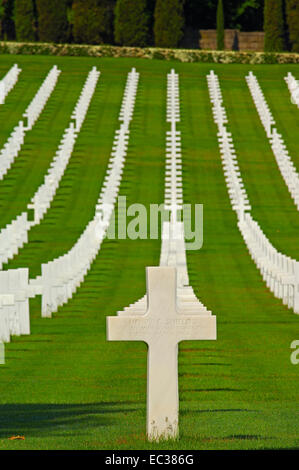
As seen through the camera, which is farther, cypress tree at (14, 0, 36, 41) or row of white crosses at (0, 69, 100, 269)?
cypress tree at (14, 0, 36, 41)

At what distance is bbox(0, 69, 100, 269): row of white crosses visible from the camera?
31.3m

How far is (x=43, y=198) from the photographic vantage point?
4075cm

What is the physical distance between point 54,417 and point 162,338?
168cm

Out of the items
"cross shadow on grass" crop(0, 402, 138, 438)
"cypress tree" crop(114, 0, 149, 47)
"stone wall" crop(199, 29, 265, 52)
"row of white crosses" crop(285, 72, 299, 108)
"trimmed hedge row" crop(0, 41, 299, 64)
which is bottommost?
"cross shadow on grass" crop(0, 402, 138, 438)

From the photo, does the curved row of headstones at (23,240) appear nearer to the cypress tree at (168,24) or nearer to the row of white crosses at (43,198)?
the row of white crosses at (43,198)

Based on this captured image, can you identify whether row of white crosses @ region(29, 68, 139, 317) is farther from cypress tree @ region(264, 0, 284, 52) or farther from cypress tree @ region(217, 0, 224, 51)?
cypress tree @ region(217, 0, 224, 51)

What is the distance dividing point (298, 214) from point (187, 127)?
54.6 feet

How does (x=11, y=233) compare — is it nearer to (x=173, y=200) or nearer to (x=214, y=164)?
(x=173, y=200)

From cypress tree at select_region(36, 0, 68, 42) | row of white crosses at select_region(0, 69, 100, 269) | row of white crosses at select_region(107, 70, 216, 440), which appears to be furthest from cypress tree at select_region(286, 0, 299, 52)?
row of white crosses at select_region(107, 70, 216, 440)

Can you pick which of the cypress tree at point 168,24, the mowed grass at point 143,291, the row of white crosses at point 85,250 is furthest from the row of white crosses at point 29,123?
the cypress tree at point 168,24

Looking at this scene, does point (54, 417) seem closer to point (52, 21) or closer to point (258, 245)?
point (258, 245)

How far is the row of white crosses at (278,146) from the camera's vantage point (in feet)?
142

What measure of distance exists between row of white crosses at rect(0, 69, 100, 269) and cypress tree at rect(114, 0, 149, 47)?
119ft

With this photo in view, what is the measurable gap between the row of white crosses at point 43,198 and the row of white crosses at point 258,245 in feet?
17.8
